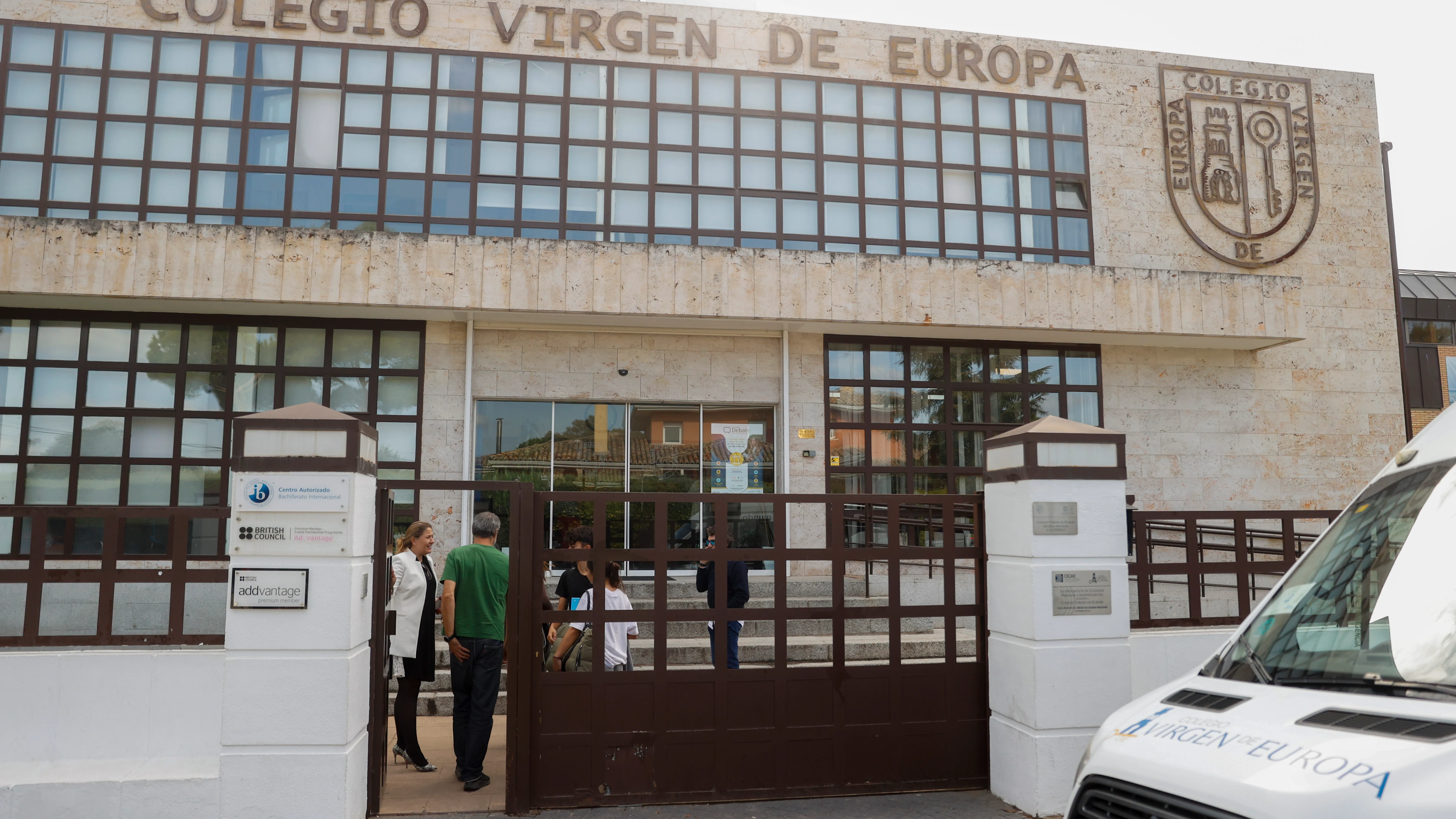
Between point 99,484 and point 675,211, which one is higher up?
point 675,211

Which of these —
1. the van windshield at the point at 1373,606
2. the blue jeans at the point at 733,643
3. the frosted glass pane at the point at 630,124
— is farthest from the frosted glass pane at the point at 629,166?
the van windshield at the point at 1373,606

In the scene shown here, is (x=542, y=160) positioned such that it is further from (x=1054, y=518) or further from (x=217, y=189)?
(x=1054, y=518)

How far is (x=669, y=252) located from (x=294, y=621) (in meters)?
8.78

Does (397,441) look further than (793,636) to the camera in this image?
Yes

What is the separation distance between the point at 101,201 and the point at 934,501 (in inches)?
516

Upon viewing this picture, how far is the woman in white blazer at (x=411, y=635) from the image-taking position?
752 cm

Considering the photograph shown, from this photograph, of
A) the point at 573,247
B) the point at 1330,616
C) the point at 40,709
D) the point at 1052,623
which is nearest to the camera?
the point at 1330,616

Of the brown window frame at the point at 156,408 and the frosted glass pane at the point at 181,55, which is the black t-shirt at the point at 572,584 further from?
the frosted glass pane at the point at 181,55

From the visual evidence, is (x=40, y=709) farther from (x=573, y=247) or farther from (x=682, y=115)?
(x=682, y=115)

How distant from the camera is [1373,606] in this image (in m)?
3.39

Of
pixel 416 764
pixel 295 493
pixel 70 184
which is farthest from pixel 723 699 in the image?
pixel 70 184

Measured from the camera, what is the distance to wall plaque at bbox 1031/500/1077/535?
21.9ft

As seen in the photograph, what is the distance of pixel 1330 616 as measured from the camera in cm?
352

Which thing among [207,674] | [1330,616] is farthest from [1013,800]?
[207,674]
